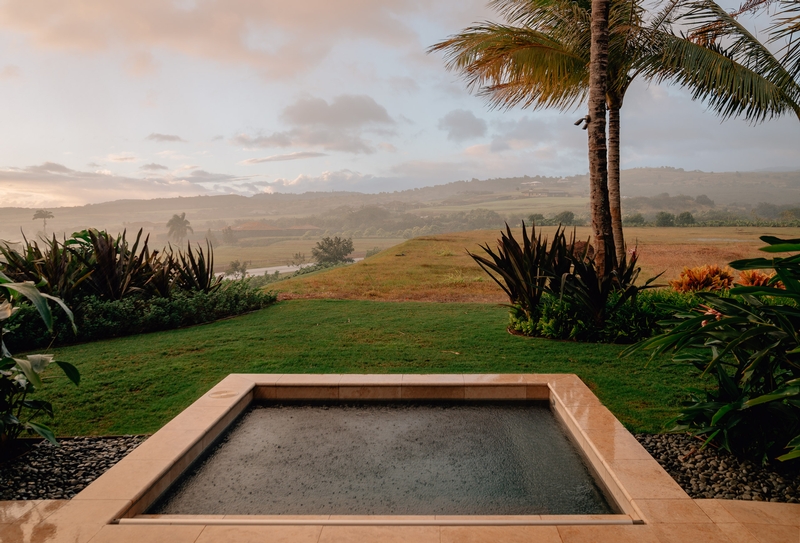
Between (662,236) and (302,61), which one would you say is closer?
(302,61)

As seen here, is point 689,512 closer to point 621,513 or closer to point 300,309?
point 621,513

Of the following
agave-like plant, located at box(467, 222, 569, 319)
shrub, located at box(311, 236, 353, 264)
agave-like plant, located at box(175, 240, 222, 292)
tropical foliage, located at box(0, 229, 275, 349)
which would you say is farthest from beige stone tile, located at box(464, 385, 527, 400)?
shrub, located at box(311, 236, 353, 264)

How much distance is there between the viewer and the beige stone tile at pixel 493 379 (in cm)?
389

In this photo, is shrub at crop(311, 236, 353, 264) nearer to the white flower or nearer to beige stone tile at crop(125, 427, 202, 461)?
beige stone tile at crop(125, 427, 202, 461)

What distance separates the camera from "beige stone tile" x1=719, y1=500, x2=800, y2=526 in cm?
209

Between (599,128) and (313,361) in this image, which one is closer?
(313,361)

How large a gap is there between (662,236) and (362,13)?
43.7ft

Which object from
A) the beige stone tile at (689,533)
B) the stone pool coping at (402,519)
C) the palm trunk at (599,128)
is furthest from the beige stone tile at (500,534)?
the palm trunk at (599,128)

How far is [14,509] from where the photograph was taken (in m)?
2.21

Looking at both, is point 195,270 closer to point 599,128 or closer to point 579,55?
point 599,128

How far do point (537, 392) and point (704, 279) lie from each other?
5.37 m

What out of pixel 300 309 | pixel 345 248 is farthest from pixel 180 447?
pixel 345 248

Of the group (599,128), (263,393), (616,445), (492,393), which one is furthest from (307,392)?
(599,128)

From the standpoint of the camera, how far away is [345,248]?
1083 inches
